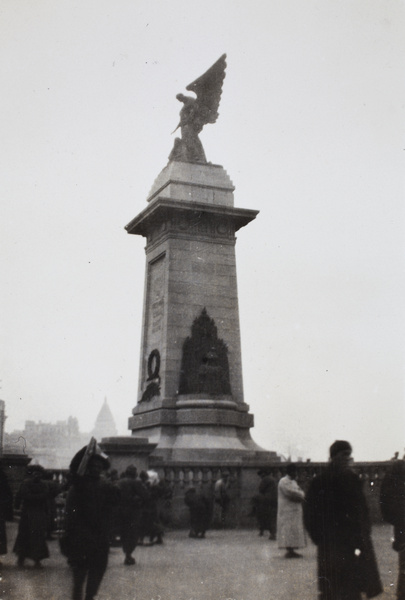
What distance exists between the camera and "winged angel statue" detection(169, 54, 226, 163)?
21.9 m

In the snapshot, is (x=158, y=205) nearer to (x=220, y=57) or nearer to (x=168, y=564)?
(x=220, y=57)

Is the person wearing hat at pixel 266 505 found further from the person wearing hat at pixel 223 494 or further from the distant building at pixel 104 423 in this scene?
the distant building at pixel 104 423

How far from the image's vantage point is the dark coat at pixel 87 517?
7.75 m

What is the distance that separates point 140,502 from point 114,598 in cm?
322

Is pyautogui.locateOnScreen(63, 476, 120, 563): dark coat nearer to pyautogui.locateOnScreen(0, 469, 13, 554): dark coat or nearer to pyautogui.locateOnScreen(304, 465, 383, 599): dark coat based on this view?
pyautogui.locateOnScreen(304, 465, 383, 599): dark coat

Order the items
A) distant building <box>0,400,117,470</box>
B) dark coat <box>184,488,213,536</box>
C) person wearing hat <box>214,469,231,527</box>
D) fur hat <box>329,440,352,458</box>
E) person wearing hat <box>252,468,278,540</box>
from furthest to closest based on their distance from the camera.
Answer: distant building <box>0,400,117,470</box> < person wearing hat <box>214,469,231,527</box> < person wearing hat <box>252,468,278,540</box> < dark coat <box>184,488,213,536</box> < fur hat <box>329,440,352,458</box>

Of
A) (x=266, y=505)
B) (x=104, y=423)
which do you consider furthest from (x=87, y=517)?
(x=104, y=423)

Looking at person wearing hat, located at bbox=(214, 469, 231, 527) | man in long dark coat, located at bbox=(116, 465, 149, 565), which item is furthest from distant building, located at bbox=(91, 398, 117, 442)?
man in long dark coat, located at bbox=(116, 465, 149, 565)

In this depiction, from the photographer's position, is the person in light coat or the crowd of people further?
the person in light coat

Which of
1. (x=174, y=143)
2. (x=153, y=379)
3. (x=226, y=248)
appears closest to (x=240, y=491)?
(x=153, y=379)

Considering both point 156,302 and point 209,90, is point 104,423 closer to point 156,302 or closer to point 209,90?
point 156,302

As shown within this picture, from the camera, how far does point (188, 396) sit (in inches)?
720

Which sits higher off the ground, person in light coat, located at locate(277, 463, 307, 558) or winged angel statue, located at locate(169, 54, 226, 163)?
winged angel statue, located at locate(169, 54, 226, 163)

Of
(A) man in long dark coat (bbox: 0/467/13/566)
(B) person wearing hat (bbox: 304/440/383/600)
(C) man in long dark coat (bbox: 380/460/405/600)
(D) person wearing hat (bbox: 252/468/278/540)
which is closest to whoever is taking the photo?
(B) person wearing hat (bbox: 304/440/383/600)
